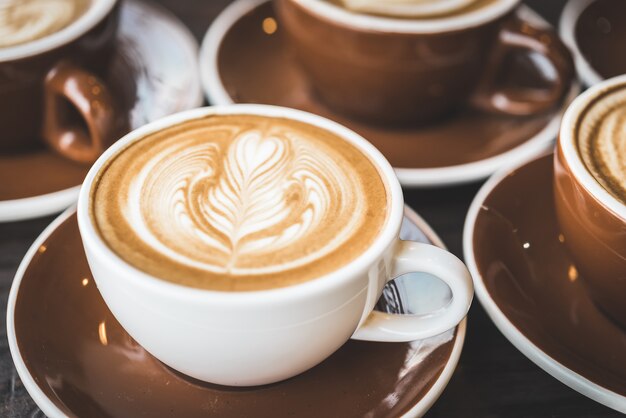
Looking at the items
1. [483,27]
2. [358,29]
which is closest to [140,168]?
[358,29]

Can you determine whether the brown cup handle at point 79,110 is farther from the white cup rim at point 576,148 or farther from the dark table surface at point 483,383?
the white cup rim at point 576,148

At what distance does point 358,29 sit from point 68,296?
57 cm

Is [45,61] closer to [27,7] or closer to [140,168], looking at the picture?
[27,7]

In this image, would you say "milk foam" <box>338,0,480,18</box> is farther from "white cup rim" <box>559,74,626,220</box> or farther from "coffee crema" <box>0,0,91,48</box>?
"coffee crema" <box>0,0,91,48</box>

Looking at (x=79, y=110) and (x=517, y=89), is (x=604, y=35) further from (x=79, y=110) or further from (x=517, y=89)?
(x=79, y=110)

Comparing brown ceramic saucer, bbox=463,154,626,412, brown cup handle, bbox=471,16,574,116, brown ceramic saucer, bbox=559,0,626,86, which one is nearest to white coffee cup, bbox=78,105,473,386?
brown ceramic saucer, bbox=463,154,626,412

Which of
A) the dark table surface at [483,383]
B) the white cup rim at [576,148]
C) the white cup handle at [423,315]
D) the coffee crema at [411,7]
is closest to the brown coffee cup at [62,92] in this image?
the dark table surface at [483,383]

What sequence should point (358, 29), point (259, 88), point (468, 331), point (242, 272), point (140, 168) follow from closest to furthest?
point (242, 272) < point (140, 168) < point (468, 331) < point (358, 29) < point (259, 88)

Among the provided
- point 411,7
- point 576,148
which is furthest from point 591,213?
point 411,7

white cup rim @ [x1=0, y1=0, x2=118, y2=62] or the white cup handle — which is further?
white cup rim @ [x1=0, y1=0, x2=118, y2=62]

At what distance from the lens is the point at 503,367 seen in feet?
2.75

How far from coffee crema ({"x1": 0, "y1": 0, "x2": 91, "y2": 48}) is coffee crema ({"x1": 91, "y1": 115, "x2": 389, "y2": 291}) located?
0.35m

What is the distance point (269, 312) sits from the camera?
2.05 ft

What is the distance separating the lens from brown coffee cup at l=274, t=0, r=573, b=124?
1.05 metres
